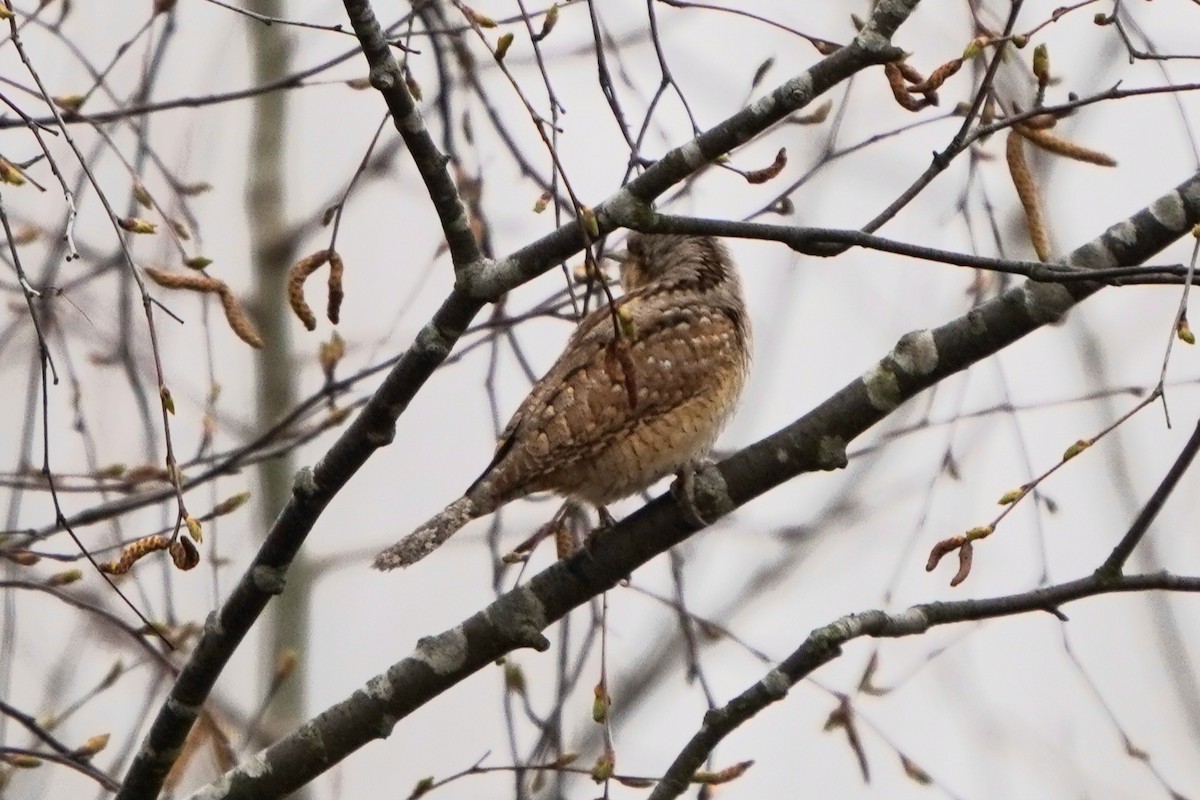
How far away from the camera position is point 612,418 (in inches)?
153

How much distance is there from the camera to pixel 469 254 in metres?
2.67

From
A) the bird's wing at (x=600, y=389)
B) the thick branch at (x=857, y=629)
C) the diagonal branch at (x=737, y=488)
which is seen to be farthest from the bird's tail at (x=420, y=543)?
the thick branch at (x=857, y=629)

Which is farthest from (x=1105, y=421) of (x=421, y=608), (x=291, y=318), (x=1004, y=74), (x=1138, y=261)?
(x=421, y=608)

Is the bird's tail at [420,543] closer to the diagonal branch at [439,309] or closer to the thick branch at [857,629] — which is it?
the diagonal branch at [439,309]

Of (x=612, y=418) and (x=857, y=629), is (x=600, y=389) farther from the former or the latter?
(x=857, y=629)

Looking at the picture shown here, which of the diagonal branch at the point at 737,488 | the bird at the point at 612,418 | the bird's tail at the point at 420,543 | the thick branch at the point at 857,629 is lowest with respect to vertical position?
the thick branch at the point at 857,629

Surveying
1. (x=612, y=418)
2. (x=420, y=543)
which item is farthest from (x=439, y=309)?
(x=612, y=418)

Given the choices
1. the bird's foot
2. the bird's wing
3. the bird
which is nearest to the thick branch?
the bird's foot

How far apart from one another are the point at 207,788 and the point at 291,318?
4302 millimetres

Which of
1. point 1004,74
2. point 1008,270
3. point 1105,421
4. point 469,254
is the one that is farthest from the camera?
point 1105,421

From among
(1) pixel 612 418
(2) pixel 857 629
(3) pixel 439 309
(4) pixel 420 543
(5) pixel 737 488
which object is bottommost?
(2) pixel 857 629

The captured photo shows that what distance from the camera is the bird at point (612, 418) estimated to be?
3.77 metres

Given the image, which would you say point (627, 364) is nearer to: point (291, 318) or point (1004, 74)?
point (1004, 74)

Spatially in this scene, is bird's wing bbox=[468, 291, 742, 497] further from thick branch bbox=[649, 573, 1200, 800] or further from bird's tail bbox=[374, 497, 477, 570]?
thick branch bbox=[649, 573, 1200, 800]
